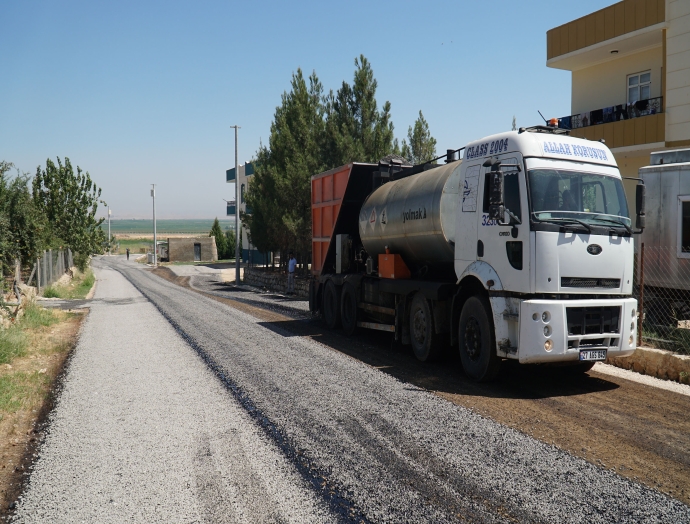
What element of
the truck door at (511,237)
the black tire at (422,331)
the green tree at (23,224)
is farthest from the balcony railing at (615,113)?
the green tree at (23,224)

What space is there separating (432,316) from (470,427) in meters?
3.58

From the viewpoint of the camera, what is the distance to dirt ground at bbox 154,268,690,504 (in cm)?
563

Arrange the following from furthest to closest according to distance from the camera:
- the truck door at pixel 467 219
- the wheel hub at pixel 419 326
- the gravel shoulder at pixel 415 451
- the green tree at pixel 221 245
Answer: the green tree at pixel 221 245, the wheel hub at pixel 419 326, the truck door at pixel 467 219, the gravel shoulder at pixel 415 451

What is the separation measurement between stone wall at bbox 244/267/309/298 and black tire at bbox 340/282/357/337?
11.8 meters

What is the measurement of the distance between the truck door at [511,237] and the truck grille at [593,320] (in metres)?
0.72

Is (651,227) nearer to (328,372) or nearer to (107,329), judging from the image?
(328,372)

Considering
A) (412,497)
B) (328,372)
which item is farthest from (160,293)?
(412,497)

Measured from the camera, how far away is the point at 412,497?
4852mm

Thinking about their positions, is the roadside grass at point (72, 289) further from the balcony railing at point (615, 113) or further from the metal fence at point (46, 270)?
the balcony railing at point (615, 113)

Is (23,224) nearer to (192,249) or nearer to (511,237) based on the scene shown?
(511,237)

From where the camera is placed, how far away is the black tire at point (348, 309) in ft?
44.1

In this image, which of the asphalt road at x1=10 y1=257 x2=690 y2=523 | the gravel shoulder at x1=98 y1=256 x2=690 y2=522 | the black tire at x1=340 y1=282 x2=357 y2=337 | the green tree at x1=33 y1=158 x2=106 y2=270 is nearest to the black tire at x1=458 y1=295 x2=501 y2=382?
the gravel shoulder at x1=98 y1=256 x2=690 y2=522

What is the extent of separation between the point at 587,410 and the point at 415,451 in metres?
2.63

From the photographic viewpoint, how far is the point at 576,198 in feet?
26.9
